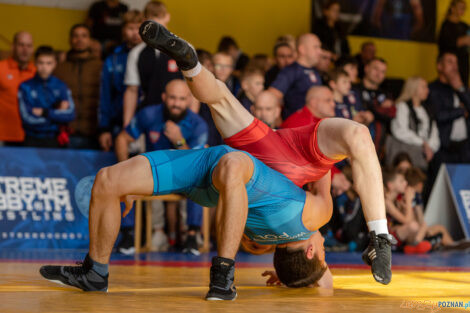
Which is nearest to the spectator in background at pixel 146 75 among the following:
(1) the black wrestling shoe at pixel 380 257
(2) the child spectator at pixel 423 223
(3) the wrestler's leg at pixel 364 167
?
(2) the child spectator at pixel 423 223

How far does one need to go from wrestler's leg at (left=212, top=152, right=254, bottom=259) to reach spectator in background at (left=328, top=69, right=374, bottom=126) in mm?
4168

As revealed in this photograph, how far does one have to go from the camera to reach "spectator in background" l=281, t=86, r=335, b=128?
20.5 ft

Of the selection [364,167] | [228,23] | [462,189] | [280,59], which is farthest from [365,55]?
[364,167]

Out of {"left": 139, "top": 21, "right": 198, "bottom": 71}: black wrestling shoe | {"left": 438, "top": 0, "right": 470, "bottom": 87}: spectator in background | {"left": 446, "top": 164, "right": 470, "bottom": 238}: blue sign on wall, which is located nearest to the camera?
{"left": 139, "top": 21, "right": 198, "bottom": 71}: black wrestling shoe

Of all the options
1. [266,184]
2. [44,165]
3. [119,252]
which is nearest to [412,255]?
[119,252]

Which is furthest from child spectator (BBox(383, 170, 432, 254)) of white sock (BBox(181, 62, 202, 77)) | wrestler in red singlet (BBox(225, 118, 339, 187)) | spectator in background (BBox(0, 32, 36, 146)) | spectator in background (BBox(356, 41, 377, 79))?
white sock (BBox(181, 62, 202, 77))

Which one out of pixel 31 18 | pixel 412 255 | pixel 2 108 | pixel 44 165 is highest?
pixel 31 18

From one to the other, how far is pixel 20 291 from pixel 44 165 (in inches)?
140

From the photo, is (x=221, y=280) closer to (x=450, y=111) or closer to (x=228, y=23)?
(x=450, y=111)

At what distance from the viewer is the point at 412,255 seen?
280 inches

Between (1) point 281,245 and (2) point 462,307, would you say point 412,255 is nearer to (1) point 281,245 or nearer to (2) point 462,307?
(1) point 281,245

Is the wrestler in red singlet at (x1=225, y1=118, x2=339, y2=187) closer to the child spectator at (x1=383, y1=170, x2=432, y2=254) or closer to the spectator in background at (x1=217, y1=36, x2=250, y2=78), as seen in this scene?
the child spectator at (x1=383, y1=170, x2=432, y2=254)

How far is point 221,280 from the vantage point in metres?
3.28

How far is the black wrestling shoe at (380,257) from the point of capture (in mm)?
3314
